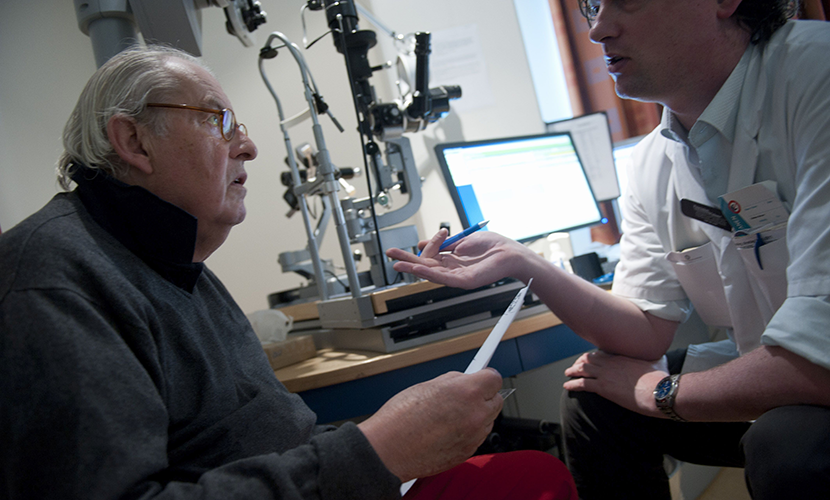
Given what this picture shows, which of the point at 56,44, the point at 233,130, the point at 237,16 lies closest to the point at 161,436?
the point at 233,130

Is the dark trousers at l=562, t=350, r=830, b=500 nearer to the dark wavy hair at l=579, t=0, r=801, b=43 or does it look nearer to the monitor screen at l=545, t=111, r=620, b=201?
the dark wavy hair at l=579, t=0, r=801, b=43

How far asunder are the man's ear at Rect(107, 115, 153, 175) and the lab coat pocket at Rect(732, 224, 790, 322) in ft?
3.31

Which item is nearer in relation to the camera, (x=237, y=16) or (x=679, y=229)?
(x=679, y=229)

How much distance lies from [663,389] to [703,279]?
0.29 metres

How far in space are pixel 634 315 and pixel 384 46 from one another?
81.1 inches

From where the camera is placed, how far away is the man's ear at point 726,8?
938 mm

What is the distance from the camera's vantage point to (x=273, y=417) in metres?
0.75

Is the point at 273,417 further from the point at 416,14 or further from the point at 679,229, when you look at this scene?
the point at 416,14

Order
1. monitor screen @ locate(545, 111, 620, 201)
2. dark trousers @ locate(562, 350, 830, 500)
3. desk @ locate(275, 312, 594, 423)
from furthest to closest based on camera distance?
monitor screen @ locate(545, 111, 620, 201)
desk @ locate(275, 312, 594, 423)
dark trousers @ locate(562, 350, 830, 500)

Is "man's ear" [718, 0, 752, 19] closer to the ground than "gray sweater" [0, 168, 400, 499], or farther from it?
farther from it

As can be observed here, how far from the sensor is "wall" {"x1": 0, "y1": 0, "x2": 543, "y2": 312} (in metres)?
2.56

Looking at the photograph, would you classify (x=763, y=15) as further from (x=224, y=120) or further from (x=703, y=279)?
(x=224, y=120)

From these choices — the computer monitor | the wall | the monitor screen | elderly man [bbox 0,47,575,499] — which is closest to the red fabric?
elderly man [bbox 0,47,575,499]

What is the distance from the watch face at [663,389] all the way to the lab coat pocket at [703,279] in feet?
0.85
